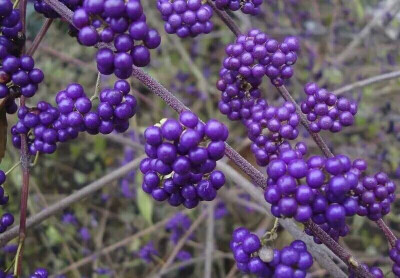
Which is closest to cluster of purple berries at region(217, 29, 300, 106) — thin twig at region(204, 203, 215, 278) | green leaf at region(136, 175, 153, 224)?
thin twig at region(204, 203, 215, 278)

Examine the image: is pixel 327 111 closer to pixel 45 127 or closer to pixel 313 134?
pixel 313 134

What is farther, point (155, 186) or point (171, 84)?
point (171, 84)

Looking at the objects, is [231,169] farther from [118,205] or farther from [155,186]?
[118,205]

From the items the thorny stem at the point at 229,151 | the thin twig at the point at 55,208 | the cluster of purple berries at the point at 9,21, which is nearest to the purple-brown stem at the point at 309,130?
the thorny stem at the point at 229,151

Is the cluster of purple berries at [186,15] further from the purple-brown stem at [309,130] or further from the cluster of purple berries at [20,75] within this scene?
the cluster of purple berries at [20,75]

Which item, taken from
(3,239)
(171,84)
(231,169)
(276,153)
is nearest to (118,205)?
(171,84)
